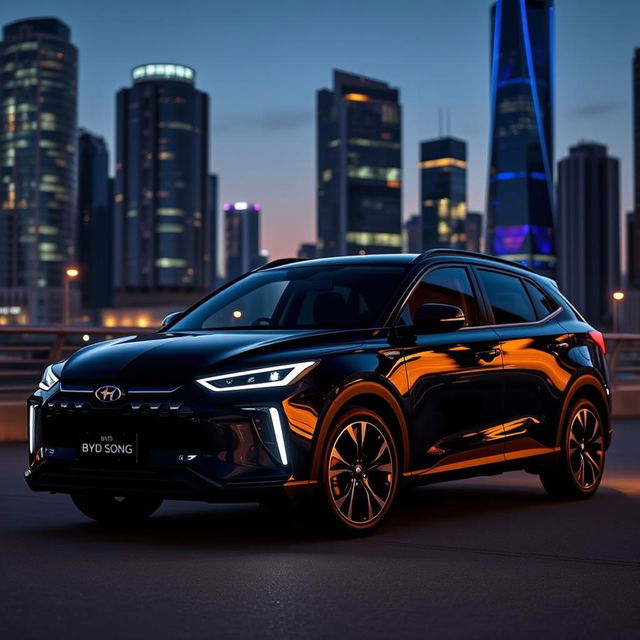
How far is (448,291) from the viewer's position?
9.11 m

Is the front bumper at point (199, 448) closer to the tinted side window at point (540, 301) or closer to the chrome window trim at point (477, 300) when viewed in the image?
the chrome window trim at point (477, 300)

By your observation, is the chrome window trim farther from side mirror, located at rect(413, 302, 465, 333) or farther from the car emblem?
the car emblem

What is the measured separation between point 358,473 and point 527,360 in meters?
2.18

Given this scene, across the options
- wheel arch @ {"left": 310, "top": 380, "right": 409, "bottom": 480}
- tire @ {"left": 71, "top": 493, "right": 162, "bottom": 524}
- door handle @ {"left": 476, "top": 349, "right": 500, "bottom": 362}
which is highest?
door handle @ {"left": 476, "top": 349, "right": 500, "bottom": 362}

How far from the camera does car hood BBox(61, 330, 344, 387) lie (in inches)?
291

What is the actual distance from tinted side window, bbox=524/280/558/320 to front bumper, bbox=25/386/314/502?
3.22m

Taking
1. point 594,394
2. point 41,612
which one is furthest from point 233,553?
point 594,394

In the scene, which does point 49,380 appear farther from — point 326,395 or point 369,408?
point 369,408

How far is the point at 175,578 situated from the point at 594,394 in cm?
490

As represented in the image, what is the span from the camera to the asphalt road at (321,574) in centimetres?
535

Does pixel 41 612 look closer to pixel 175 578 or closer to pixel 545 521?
pixel 175 578

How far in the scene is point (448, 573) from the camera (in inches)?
262

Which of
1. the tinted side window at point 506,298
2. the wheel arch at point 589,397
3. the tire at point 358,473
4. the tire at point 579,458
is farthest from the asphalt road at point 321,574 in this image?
the tinted side window at point 506,298

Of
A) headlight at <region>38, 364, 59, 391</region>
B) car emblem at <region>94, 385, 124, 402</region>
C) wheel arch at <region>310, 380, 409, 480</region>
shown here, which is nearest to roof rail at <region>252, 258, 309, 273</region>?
wheel arch at <region>310, 380, 409, 480</region>
